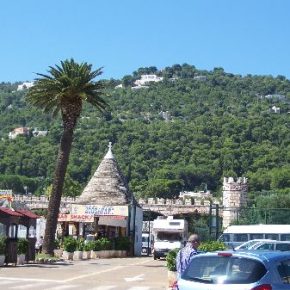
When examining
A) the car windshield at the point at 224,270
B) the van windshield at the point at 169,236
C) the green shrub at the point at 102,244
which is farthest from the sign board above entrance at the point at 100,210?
the car windshield at the point at 224,270

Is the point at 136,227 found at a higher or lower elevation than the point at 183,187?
lower

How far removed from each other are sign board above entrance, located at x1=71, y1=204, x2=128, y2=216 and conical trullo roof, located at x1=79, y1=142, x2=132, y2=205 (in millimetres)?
781

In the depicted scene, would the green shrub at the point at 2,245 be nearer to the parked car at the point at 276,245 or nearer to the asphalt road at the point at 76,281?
the asphalt road at the point at 76,281

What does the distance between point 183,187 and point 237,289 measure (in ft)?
561

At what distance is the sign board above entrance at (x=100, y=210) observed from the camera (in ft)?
169

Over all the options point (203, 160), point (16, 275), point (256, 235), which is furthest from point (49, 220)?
point (203, 160)

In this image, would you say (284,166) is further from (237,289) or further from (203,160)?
(237,289)

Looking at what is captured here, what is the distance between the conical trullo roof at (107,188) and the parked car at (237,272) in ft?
140

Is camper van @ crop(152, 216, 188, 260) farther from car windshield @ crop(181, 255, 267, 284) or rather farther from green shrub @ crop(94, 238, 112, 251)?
car windshield @ crop(181, 255, 267, 284)

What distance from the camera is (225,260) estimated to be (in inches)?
394

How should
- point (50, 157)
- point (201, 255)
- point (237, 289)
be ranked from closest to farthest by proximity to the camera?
point (237, 289)
point (201, 255)
point (50, 157)

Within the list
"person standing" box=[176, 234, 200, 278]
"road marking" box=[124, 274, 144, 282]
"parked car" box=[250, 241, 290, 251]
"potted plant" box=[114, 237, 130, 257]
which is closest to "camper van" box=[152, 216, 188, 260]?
"potted plant" box=[114, 237, 130, 257]

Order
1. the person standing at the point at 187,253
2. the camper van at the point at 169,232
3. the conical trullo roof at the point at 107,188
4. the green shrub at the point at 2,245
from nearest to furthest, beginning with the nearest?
1. the person standing at the point at 187,253
2. the green shrub at the point at 2,245
3. the camper van at the point at 169,232
4. the conical trullo roof at the point at 107,188

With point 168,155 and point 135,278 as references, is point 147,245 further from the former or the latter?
point 168,155
